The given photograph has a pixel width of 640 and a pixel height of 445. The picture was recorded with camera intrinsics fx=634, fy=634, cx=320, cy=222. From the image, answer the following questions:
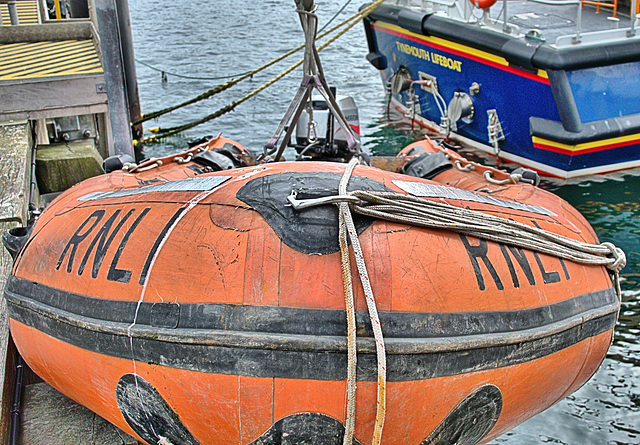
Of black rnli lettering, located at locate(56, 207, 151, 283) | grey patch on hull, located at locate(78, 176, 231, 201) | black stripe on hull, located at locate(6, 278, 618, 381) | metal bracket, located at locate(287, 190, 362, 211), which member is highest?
metal bracket, located at locate(287, 190, 362, 211)

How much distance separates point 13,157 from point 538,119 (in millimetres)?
4706

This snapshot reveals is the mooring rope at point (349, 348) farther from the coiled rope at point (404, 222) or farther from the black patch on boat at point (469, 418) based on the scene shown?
the black patch on boat at point (469, 418)

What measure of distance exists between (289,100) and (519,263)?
8065 mm

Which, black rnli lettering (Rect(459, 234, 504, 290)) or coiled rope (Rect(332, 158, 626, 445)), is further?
black rnli lettering (Rect(459, 234, 504, 290))

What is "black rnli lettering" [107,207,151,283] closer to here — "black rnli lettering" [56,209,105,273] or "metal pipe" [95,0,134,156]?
"black rnli lettering" [56,209,105,273]

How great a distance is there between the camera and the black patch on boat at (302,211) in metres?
2.24

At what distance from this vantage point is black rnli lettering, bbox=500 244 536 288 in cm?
239

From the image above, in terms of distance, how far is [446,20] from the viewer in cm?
740

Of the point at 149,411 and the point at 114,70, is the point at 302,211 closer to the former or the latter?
the point at 149,411

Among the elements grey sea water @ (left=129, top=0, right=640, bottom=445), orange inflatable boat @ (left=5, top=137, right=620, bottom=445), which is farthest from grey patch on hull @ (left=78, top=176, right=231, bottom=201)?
grey sea water @ (left=129, top=0, right=640, bottom=445)

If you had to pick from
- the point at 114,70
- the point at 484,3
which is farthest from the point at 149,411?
the point at 484,3

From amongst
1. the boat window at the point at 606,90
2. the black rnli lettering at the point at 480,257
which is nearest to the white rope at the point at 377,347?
the black rnli lettering at the point at 480,257

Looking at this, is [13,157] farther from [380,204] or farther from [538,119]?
[538,119]

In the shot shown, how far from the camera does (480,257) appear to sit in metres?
2.38
